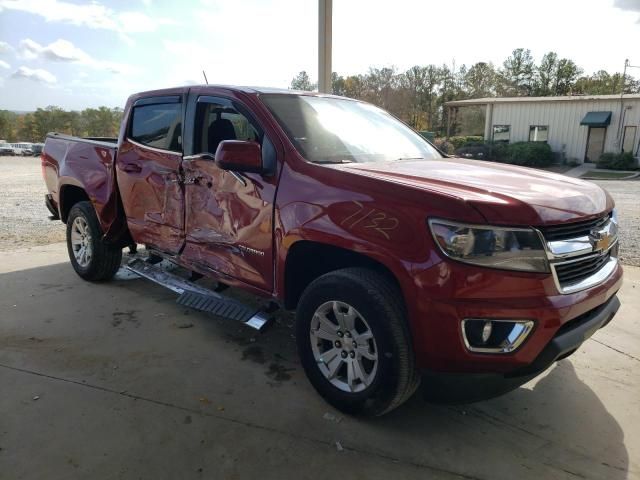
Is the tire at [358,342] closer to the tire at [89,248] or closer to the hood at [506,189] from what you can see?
the hood at [506,189]

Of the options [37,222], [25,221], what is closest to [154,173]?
[37,222]

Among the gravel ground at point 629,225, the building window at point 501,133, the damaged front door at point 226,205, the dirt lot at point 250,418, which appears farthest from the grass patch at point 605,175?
the damaged front door at point 226,205

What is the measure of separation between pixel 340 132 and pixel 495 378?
1897mm

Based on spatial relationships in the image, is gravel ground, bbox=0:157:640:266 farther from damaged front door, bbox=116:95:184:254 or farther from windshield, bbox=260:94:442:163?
windshield, bbox=260:94:442:163

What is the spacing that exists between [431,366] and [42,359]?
276cm

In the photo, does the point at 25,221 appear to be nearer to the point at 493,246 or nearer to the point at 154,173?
the point at 154,173

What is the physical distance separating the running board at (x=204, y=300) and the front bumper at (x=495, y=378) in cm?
135

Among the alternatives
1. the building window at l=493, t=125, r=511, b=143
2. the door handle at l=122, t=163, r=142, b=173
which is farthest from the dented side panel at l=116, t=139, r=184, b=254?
the building window at l=493, t=125, r=511, b=143

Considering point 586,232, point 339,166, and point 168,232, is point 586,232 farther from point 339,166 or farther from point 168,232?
point 168,232

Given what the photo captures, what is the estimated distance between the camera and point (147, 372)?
11.1 ft

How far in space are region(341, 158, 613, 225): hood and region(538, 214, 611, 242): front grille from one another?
0.03 meters

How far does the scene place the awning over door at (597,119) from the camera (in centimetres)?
2388

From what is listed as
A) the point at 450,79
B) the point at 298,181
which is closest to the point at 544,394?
the point at 298,181

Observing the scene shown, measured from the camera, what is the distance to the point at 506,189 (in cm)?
255
